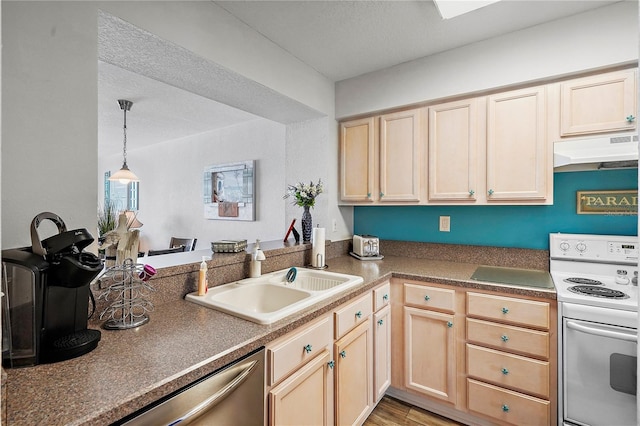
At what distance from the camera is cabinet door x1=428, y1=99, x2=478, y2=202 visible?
7.39 ft

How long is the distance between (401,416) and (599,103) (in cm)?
217

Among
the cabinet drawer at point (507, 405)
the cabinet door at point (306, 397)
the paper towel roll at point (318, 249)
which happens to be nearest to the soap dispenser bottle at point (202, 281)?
the cabinet door at point (306, 397)

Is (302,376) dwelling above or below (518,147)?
below

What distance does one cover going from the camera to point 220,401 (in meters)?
1.08

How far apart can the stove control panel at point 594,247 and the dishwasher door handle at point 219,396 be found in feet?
6.61

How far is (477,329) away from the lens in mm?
1919

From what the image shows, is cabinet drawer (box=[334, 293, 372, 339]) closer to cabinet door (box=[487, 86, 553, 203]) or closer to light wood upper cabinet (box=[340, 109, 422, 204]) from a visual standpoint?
light wood upper cabinet (box=[340, 109, 422, 204])

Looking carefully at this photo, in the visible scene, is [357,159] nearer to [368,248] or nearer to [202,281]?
[368,248]

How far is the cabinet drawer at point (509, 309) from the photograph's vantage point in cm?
175

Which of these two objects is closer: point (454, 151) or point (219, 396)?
point (219, 396)

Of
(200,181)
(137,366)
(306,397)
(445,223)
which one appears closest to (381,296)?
(306,397)

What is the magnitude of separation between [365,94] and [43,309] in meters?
2.38

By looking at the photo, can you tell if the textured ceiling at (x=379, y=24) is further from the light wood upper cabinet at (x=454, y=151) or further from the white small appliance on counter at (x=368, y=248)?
the white small appliance on counter at (x=368, y=248)

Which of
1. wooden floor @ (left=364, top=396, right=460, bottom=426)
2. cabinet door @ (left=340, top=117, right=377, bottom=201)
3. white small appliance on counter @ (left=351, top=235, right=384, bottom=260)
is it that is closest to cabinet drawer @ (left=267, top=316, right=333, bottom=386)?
wooden floor @ (left=364, top=396, right=460, bottom=426)
